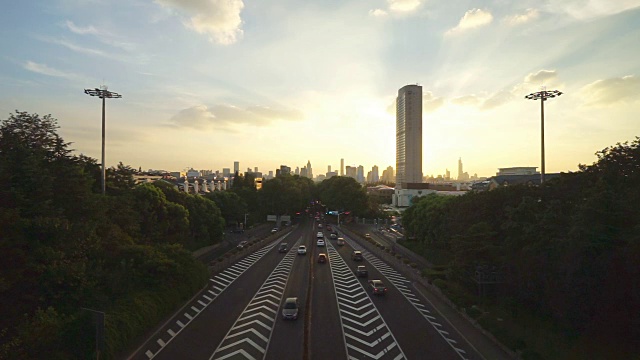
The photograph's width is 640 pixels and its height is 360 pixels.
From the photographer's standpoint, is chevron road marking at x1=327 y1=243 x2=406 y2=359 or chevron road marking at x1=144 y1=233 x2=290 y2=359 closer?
chevron road marking at x1=327 y1=243 x2=406 y2=359

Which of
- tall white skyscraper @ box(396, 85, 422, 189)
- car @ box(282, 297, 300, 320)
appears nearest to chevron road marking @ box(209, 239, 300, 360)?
car @ box(282, 297, 300, 320)

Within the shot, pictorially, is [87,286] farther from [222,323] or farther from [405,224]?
[405,224]

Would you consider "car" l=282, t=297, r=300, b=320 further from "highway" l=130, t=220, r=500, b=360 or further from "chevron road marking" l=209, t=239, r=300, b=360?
"chevron road marking" l=209, t=239, r=300, b=360

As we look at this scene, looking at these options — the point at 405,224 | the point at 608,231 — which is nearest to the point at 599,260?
the point at 608,231

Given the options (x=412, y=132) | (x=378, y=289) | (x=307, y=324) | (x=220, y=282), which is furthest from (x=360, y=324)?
(x=412, y=132)

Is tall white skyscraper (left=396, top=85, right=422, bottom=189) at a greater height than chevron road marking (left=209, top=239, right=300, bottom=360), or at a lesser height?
greater

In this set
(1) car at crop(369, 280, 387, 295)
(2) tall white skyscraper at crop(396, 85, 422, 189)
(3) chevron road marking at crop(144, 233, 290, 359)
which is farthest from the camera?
(2) tall white skyscraper at crop(396, 85, 422, 189)

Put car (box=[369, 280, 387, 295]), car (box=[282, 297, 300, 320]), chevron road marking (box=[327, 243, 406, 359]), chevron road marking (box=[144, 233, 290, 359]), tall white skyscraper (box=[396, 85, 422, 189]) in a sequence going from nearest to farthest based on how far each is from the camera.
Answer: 1. chevron road marking (box=[327, 243, 406, 359])
2. chevron road marking (box=[144, 233, 290, 359])
3. car (box=[282, 297, 300, 320])
4. car (box=[369, 280, 387, 295])
5. tall white skyscraper (box=[396, 85, 422, 189])

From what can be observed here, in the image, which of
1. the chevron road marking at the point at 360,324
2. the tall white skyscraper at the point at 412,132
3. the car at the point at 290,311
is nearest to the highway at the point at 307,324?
the chevron road marking at the point at 360,324
